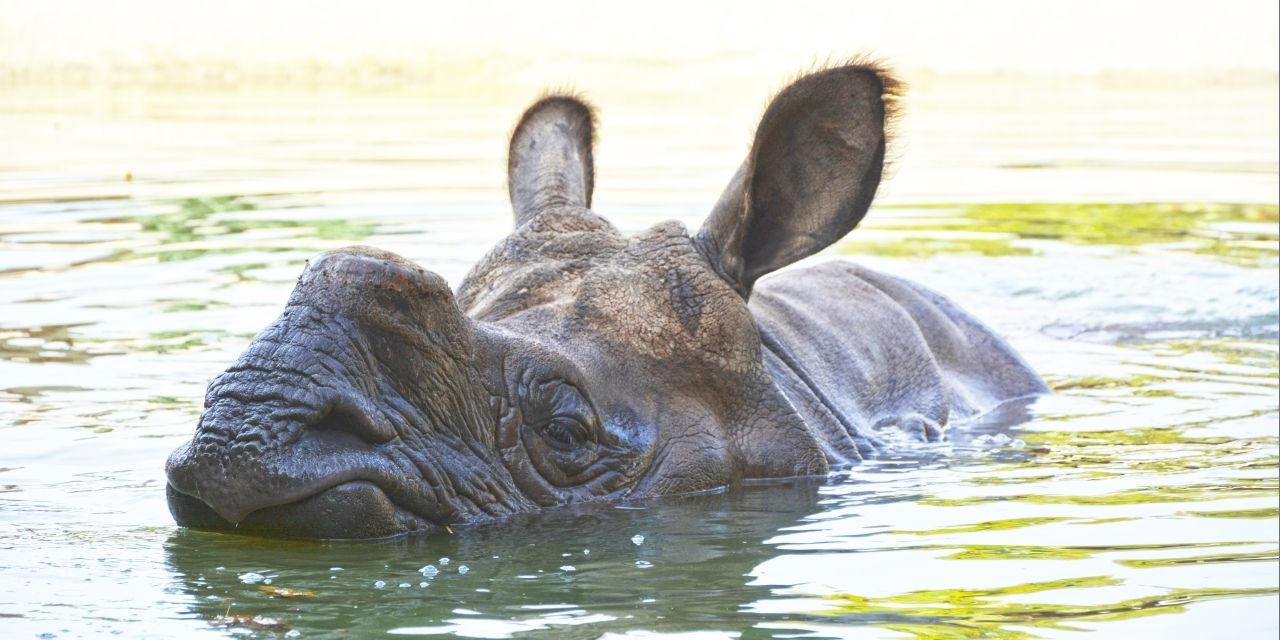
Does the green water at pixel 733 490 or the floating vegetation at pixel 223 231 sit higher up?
the floating vegetation at pixel 223 231

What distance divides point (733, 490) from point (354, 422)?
1.64 metres

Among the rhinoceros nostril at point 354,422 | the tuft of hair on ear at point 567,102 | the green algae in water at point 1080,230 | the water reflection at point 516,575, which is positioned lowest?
the water reflection at point 516,575

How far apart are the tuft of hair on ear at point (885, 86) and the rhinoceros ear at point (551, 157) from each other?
1152 mm

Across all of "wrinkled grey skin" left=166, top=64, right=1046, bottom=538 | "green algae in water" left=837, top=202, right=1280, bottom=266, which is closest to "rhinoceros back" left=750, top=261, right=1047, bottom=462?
"wrinkled grey skin" left=166, top=64, right=1046, bottom=538

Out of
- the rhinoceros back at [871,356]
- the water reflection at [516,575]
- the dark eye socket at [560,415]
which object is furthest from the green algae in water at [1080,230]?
the water reflection at [516,575]

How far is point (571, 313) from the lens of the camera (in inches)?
255

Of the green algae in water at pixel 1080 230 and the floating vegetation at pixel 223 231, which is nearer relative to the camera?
the floating vegetation at pixel 223 231

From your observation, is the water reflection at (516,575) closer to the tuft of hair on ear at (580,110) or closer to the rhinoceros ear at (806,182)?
the rhinoceros ear at (806,182)

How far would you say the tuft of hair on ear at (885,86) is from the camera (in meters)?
6.74

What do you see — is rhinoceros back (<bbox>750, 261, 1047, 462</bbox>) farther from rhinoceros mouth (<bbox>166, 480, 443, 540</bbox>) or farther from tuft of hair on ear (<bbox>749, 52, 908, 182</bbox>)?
rhinoceros mouth (<bbox>166, 480, 443, 540</bbox>)

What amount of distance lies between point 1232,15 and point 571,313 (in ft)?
143

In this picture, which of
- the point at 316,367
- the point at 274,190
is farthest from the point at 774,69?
the point at 316,367

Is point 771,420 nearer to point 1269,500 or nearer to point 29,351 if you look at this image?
point 1269,500

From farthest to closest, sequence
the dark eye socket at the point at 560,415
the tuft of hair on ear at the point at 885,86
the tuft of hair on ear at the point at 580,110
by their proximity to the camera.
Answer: the tuft of hair on ear at the point at 580,110
the tuft of hair on ear at the point at 885,86
the dark eye socket at the point at 560,415
